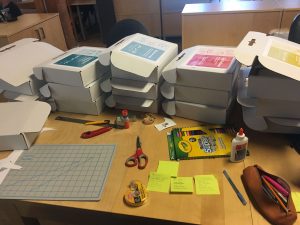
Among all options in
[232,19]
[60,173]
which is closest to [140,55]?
[60,173]

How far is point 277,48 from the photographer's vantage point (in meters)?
0.93

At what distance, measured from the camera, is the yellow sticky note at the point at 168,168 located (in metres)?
0.83

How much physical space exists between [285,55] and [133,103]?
584 millimetres

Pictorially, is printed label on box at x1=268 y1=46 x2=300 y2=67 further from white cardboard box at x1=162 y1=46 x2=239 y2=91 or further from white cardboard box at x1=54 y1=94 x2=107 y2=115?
white cardboard box at x1=54 y1=94 x2=107 y2=115

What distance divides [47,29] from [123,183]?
2.24m

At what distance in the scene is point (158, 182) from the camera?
2.61 ft

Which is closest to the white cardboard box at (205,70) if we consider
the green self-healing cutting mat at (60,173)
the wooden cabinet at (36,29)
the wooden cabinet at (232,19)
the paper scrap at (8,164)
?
the green self-healing cutting mat at (60,173)

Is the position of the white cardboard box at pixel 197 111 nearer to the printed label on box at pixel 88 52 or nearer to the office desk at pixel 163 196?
the office desk at pixel 163 196

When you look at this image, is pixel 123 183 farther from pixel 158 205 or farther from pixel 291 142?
pixel 291 142

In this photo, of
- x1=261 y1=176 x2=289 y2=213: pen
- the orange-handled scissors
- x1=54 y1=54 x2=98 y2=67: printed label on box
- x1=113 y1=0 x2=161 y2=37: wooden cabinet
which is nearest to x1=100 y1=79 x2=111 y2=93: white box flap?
x1=54 y1=54 x2=98 y2=67: printed label on box

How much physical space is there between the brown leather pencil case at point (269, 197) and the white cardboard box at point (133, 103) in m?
0.45

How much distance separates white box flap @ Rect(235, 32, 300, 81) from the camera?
80 cm

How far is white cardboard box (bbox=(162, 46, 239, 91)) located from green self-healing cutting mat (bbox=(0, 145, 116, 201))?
35 centimetres

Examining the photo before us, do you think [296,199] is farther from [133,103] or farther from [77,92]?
[77,92]
